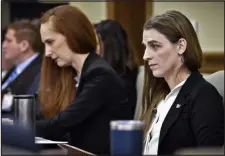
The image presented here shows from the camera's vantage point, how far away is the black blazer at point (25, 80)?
138 inches

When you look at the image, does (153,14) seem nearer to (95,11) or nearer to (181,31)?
(95,11)

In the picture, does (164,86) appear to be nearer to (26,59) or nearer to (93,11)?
(26,59)

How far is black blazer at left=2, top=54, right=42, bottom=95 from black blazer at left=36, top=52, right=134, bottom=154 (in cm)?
103

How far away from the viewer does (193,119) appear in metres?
1.90

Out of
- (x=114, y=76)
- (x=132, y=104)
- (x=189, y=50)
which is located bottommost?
(x=132, y=104)

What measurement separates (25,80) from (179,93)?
172 cm

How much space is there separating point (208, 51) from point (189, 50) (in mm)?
2292

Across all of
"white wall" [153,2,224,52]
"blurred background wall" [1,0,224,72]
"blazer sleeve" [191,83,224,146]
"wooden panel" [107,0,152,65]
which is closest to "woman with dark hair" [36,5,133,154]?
"blazer sleeve" [191,83,224,146]

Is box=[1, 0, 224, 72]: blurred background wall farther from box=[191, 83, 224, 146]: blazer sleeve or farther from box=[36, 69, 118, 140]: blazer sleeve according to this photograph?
box=[191, 83, 224, 146]: blazer sleeve

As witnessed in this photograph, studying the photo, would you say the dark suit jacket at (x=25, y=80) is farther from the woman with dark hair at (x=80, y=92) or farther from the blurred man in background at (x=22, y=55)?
the woman with dark hair at (x=80, y=92)

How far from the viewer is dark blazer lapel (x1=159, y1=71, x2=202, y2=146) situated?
1939 millimetres

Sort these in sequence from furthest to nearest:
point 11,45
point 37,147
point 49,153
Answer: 1. point 11,45
2. point 37,147
3. point 49,153

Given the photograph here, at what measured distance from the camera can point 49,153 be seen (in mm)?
1372

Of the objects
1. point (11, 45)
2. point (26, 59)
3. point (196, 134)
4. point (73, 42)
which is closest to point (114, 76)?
point (73, 42)
